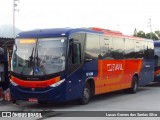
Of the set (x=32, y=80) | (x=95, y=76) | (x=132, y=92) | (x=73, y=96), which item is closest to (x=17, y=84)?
(x=32, y=80)

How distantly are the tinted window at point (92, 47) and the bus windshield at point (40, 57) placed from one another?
1566mm

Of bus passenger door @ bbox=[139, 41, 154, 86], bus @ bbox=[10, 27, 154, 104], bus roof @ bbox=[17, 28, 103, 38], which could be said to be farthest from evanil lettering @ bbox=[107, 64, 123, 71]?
bus passenger door @ bbox=[139, 41, 154, 86]

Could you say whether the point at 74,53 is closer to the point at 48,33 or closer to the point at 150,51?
the point at 48,33

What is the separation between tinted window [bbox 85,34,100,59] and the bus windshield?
157cm

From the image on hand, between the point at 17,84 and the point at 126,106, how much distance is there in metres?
3.94

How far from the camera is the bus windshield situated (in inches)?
537

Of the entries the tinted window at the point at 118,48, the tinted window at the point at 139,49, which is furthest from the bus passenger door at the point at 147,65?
the tinted window at the point at 118,48

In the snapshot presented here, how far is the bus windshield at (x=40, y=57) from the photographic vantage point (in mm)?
13641

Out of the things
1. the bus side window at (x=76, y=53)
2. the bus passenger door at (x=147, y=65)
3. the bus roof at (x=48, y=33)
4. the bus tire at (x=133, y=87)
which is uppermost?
the bus roof at (x=48, y=33)

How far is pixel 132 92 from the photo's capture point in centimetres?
2027

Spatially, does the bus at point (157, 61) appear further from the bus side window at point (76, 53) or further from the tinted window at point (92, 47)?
the bus side window at point (76, 53)

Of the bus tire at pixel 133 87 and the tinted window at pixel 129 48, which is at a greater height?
the tinted window at pixel 129 48

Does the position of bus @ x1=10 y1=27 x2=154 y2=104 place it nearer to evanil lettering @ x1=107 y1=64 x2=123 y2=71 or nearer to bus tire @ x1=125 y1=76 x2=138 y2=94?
evanil lettering @ x1=107 y1=64 x2=123 y2=71

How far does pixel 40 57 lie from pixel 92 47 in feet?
8.55
